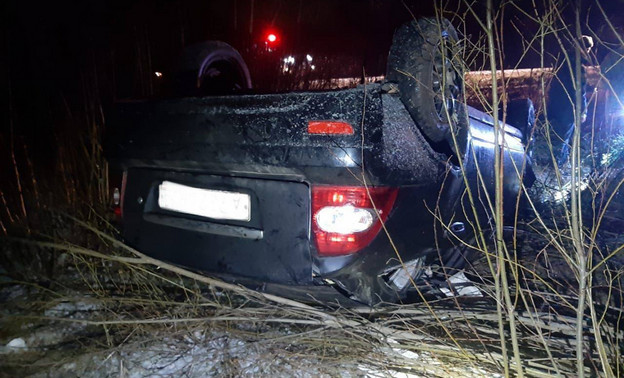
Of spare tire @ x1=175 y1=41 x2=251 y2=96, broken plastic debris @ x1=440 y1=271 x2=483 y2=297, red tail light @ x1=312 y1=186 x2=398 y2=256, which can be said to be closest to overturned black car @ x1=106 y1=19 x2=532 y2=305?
red tail light @ x1=312 y1=186 x2=398 y2=256

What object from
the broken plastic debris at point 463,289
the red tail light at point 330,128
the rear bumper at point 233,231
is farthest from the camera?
the broken plastic debris at point 463,289

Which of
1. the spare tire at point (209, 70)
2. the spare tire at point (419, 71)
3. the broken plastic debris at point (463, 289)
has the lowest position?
the broken plastic debris at point (463, 289)

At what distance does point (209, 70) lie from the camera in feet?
9.99

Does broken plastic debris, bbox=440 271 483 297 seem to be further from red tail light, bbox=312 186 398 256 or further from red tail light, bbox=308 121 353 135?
red tail light, bbox=308 121 353 135

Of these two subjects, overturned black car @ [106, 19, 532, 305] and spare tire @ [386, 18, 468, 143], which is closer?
overturned black car @ [106, 19, 532, 305]

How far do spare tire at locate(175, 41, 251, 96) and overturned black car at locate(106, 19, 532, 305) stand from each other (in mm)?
689

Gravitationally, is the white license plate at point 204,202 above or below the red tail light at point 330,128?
below

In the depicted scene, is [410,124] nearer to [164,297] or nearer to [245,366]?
[245,366]

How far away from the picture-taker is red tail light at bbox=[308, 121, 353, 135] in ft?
5.31

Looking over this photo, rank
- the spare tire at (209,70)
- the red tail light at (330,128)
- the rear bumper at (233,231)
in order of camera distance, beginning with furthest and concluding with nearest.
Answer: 1. the spare tire at (209,70)
2. the rear bumper at (233,231)
3. the red tail light at (330,128)

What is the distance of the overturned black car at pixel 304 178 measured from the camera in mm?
1643

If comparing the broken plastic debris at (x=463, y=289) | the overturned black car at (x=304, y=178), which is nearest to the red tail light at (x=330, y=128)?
the overturned black car at (x=304, y=178)

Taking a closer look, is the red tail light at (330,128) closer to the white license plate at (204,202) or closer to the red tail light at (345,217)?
the red tail light at (345,217)

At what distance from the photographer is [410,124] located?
5.90 feet
